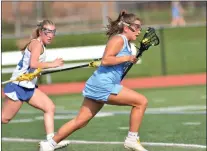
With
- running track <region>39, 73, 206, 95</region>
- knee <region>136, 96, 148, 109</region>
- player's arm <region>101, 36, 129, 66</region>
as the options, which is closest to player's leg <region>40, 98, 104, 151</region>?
knee <region>136, 96, 148, 109</region>

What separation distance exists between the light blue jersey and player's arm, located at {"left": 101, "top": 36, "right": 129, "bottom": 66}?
8 cm

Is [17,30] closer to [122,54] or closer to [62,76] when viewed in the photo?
[62,76]

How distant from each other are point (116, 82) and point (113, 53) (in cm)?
40

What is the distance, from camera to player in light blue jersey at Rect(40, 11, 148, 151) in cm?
763

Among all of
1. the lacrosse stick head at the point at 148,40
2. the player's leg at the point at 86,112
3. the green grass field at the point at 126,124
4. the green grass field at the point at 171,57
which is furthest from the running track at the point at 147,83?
the player's leg at the point at 86,112

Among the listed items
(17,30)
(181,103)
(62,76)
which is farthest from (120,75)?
(17,30)

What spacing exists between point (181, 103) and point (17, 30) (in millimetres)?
14559

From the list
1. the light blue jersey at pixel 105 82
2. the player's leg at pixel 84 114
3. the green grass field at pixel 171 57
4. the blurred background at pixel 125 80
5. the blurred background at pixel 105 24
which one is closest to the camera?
the light blue jersey at pixel 105 82

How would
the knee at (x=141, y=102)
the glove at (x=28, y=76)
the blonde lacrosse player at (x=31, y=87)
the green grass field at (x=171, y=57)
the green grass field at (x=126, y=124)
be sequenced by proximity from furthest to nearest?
the green grass field at (x=171, y=57) → the green grass field at (x=126, y=124) → the blonde lacrosse player at (x=31, y=87) → the glove at (x=28, y=76) → the knee at (x=141, y=102)

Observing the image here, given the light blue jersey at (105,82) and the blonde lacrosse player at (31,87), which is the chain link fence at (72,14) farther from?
the light blue jersey at (105,82)

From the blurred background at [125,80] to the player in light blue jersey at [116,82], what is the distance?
1.02 m

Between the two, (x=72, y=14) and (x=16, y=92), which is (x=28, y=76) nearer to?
(x=16, y=92)

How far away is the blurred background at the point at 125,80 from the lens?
1017 centimetres

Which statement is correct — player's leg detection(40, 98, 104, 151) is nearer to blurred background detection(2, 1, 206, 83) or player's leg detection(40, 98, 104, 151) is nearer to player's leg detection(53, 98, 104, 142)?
player's leg detection(53, 98, 104, 142)
